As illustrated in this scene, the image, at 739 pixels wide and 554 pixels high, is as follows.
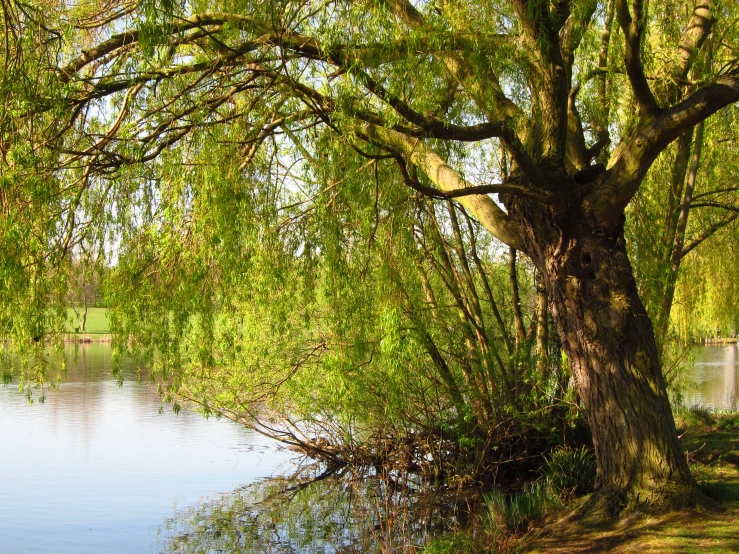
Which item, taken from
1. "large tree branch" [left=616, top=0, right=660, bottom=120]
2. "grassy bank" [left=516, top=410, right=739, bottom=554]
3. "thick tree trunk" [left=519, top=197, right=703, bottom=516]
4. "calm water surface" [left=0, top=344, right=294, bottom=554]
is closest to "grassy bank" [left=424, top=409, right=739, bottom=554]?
"grassy bank" [left=516, top=410, right=739, bottom=554]

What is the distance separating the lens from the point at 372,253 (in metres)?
6.46

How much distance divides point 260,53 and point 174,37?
2.22 feet

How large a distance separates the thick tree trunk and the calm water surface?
380 cm

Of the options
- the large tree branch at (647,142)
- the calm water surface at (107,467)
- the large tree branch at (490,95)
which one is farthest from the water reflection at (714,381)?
the calm water surface at (107,467)

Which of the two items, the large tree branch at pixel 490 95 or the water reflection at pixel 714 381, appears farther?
the water reflection at pixel 714 381

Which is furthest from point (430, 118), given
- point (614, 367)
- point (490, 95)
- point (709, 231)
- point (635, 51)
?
point (709, 231)

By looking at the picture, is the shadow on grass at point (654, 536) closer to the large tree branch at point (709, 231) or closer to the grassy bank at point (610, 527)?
the grassy bank at point (610, 527)

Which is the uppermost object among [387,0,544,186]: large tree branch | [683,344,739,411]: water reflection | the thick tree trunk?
[387,0,544,186]: large tree branch

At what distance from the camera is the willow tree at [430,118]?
17.0 ft

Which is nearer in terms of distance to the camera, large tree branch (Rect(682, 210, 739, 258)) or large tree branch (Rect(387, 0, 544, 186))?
large tree branch (Rect(387, 0, 544, 186))

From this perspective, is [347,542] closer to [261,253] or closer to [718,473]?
[261,253]

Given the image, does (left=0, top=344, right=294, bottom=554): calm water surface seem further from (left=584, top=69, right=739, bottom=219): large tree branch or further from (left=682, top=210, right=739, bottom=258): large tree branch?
(left=682, top=210, right=739, bottom=258): large tree branch

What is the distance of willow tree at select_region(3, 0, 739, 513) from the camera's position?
5.18 meters

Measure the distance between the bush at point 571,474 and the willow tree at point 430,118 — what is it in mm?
1401
